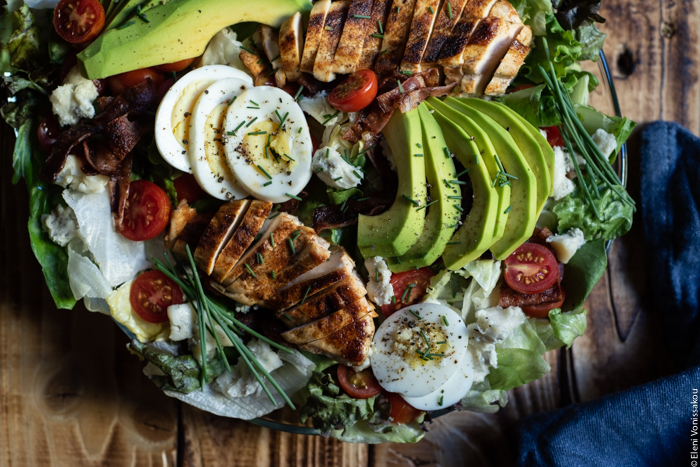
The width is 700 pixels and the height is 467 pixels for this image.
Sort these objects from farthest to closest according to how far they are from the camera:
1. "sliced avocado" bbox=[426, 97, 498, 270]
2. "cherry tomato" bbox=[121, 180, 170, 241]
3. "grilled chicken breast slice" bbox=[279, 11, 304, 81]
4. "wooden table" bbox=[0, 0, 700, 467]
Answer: "wooden table" bbox=[0, 0, 700, 467] → "cherry tomato" bbox=[121, 180, 170, 241] → "grilled chicken breast slice" bbox=[279, 11, 304, 81] → "sliced avocado" bbox=[426, 97, 498, 270]

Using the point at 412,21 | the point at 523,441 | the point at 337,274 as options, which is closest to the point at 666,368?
the point at 523,441

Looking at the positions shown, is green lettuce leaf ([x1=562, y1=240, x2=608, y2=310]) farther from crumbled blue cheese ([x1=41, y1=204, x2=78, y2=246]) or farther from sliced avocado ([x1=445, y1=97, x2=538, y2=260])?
crumbled blue cheese ([x1=41, y1=204, x2=78, y2=246])

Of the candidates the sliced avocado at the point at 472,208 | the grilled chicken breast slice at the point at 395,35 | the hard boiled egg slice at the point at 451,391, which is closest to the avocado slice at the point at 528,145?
the sliced avocado at the point at 472,208

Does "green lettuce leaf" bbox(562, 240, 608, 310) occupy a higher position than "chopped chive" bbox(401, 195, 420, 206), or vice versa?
"chopped chive" bbox(401, 195, 420, 206)

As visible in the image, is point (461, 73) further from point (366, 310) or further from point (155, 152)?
point (155, 152)

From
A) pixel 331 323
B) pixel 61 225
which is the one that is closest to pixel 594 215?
pixel 331 323

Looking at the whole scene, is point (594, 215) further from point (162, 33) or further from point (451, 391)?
point (162, 33)

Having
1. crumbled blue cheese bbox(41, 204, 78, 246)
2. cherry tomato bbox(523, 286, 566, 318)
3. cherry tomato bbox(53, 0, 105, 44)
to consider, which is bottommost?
cherry tomato bbox(523, 286, 566, 318)

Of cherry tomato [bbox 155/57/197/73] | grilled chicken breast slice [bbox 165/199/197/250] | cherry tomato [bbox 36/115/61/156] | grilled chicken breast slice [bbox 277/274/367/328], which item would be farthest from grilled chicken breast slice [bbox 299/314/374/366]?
cherry tomato [bbox 36/115/61/156]
